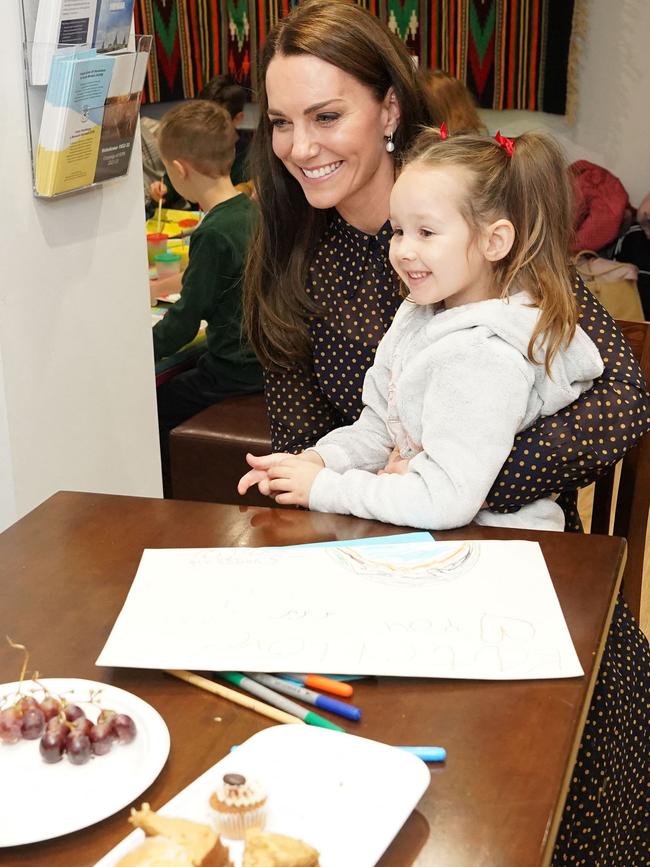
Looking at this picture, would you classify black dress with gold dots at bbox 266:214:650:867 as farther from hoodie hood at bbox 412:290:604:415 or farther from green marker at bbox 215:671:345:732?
green marker at bbox 215:671:345:732

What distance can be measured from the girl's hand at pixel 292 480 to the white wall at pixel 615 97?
12.4ft

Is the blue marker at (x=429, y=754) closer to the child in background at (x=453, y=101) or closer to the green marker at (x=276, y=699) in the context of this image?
the green marker at (x=276, y=699)

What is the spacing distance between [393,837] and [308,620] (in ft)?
0.91

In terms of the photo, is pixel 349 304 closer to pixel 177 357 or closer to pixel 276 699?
pixel 276 699

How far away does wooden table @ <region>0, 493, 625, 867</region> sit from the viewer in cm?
73

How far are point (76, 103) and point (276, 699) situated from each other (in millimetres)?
1235

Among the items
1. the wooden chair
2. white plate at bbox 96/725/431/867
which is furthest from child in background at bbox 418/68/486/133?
white plate at bbox 96/725/431/867

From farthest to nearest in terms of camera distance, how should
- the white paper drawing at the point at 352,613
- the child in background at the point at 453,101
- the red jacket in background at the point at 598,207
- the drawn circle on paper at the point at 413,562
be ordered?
the red jacket in background at the point at 598,207 → the child in background at the point at 453,101 → the drawn circle on paper at the point at 413,562 → the white paper drawing at the point at 352,613

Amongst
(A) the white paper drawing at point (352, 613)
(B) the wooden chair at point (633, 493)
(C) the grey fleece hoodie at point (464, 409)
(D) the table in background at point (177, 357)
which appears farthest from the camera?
(D) the table in background at point (177, 357)

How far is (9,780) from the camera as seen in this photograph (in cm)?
78

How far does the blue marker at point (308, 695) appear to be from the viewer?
85 cm

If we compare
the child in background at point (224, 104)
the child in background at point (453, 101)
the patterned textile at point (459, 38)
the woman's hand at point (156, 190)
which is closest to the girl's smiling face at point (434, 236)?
the child in background at point (453, 101)

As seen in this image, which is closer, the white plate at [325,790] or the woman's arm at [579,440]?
the white plate at [325,790]

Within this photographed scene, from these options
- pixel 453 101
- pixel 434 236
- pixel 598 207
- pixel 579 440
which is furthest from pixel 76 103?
pixel 598 207
